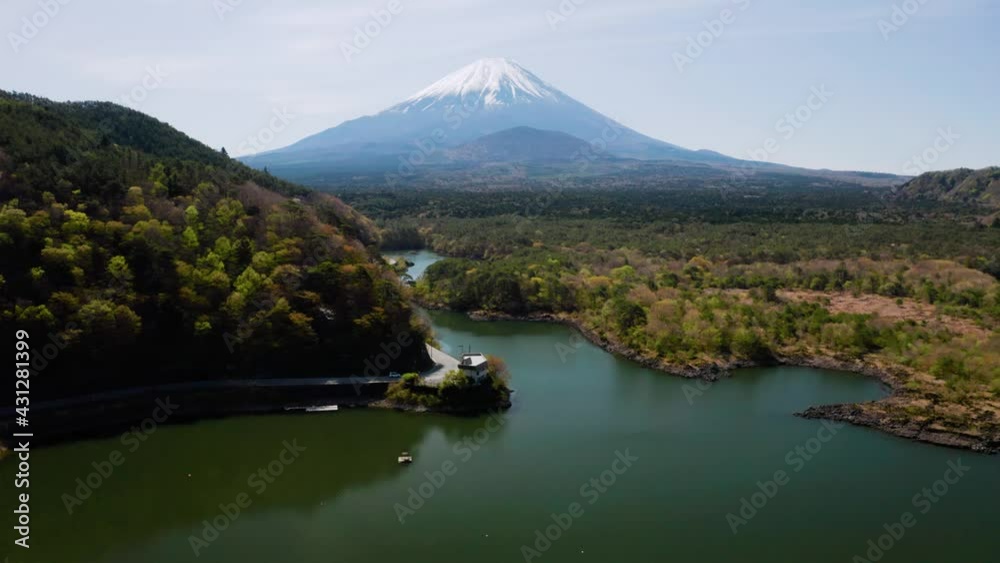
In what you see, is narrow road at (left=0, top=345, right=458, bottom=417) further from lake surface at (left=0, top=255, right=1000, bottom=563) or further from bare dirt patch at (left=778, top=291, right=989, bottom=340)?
bare dirt patch at (left=778, top=291, right=989, bottom=340)

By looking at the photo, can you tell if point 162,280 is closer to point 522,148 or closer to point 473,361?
point 473,361

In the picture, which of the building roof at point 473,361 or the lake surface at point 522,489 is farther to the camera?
the building roof at point 473,361

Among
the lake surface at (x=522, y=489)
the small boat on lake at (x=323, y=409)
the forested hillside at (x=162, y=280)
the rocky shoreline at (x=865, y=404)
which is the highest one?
the forested hillside at (x=162, y=280)

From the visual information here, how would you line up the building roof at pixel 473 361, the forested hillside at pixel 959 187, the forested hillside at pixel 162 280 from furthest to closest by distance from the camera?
the forested hillside at pixel 959 187, the building roof at pixel 473 361, the forested hillside at pixel 162 280

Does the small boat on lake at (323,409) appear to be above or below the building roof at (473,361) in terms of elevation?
below

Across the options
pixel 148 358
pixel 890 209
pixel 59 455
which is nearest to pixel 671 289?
pixel 148 358

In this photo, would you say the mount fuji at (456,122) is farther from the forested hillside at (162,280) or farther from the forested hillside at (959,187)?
the forested hillside at (162,280)

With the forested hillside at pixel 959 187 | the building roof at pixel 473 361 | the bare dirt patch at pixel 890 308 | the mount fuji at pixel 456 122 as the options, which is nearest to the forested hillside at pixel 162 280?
the building roof at pixel 473 361
